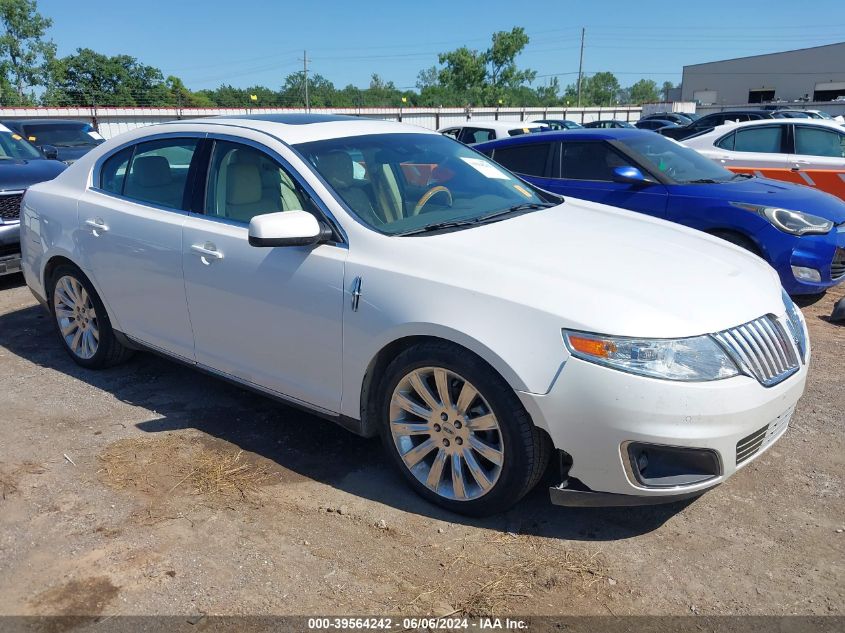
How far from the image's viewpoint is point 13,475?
354 centimetres

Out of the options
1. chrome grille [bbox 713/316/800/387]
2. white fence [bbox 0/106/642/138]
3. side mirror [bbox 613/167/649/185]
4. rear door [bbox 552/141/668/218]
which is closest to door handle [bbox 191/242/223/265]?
chrome grille [bbox 713/316/800/387]

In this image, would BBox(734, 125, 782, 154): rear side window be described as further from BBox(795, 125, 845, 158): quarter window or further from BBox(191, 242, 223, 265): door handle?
BBox(191, 242, 223, 265): door handle

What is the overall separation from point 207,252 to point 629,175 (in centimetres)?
399

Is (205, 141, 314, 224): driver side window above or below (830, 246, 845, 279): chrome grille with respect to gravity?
above

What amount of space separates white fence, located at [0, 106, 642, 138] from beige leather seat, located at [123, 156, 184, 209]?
8.79 metres

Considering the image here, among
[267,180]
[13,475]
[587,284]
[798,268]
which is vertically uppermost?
[267,180]

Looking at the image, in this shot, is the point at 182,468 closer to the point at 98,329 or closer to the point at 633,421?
the point at 98,329

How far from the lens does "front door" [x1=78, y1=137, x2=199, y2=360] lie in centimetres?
395

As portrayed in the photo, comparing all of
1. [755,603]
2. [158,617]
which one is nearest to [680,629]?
[755,603]

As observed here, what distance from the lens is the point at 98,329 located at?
466 cm

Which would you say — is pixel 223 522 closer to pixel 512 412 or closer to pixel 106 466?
pixel 106 466

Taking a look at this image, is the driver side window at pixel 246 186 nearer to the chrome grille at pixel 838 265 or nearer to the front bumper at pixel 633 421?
the front bumper at pixel 633 421

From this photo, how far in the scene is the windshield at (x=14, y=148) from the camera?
8.57 metres

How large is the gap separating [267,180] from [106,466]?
170 centimetres
